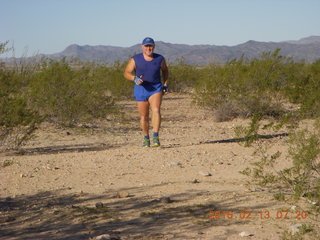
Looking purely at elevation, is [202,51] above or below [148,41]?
below

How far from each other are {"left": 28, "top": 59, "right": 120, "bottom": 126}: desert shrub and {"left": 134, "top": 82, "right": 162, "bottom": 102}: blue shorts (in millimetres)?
4711

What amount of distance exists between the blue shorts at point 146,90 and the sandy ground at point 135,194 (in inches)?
34.6

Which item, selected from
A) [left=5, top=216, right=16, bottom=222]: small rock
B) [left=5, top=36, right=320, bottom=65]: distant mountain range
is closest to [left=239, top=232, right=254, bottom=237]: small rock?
[left=5, top=216, right=16, bottom=222]: small rock

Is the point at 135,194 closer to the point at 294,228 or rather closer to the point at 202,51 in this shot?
the point at 294,228

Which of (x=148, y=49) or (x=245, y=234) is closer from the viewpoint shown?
(x=245, y=234)

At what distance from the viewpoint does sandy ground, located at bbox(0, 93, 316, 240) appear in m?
5.08

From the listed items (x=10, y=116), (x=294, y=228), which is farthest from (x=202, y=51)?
(x=294, y=228)

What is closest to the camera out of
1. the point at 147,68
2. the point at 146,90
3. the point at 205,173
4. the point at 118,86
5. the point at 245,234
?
the point at 245,234

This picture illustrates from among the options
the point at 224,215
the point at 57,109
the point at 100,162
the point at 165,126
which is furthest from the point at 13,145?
the point at 224,215

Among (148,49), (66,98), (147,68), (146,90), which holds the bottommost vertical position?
(66,98)

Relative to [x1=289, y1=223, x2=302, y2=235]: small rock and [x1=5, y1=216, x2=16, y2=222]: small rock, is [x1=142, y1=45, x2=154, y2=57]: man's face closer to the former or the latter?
[x1=5, y1=216, x2=16, y2=222]: small rock

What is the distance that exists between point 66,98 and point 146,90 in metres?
5.37

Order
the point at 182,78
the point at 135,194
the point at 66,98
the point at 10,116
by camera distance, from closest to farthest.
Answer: the point at 135,194 < the point at 10,116 < the point at 66,98 < the point at 182,78

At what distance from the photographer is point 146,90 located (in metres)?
9.27
